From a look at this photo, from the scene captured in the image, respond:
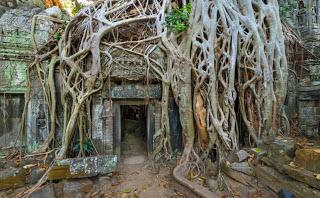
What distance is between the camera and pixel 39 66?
3.88 m

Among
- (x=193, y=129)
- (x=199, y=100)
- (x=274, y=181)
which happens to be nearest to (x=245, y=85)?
(x=199, y=100)

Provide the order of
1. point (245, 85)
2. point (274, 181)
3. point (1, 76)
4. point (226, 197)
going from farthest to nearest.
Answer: point (1, 76), point (245, 85), point (226, 197), point (274, 181)

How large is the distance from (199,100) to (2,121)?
12.4 ft

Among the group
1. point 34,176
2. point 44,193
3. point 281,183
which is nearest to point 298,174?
point 281,183

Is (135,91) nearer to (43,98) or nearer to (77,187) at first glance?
(43,98)

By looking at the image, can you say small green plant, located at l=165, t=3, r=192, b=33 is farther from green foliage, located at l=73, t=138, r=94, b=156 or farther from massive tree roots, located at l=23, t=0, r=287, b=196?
green foliage, located at l=73, t=138, r=94, b=156

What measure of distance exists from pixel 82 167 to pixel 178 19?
3.05m

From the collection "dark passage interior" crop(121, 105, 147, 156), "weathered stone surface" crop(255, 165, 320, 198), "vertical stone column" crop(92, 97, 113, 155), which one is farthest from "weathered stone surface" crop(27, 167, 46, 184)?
"weathered stone surface" crop(255, 165, 320, 198)

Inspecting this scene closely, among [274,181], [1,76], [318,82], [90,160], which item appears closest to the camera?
[274,181]

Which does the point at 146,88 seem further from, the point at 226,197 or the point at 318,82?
the point at 318,82

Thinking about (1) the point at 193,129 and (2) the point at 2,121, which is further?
(2) the point at 2,121

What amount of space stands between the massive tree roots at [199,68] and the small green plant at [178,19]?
0.10 metres

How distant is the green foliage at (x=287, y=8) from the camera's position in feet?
14.7

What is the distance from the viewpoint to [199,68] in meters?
3.54
